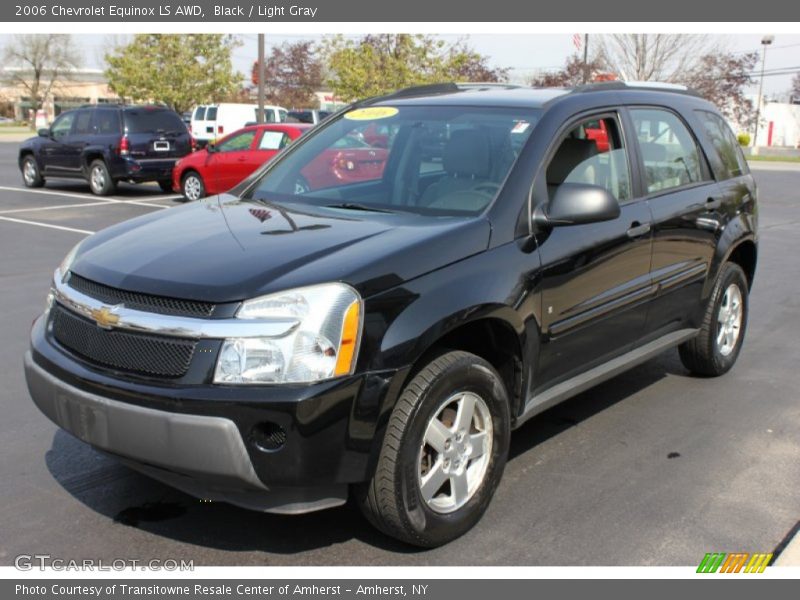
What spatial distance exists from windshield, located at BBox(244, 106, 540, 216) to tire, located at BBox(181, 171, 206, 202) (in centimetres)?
1204

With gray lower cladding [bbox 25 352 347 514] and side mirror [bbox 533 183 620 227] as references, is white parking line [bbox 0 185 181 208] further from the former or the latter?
gray lower cladding [bbox 25 352 347 514]

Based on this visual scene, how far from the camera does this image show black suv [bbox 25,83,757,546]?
3117 millimetres

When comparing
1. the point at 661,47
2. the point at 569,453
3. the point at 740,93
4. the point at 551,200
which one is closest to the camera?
the point at 551,200

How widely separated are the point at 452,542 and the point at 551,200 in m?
1.63

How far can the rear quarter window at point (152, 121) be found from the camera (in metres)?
17.9

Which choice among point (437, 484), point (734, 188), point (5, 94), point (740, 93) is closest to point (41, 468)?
point (437, 484)

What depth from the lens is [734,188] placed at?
588 centimetres

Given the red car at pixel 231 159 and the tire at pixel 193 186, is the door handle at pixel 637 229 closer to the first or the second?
the red car at pixel 231 159

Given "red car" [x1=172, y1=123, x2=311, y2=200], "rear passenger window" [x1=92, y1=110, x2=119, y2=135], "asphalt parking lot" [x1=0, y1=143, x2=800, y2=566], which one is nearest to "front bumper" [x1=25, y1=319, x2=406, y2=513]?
"asphalt parking lot" [x1=0, y1=143, x2=800, y2=566]

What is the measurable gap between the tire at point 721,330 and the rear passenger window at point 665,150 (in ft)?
2.64

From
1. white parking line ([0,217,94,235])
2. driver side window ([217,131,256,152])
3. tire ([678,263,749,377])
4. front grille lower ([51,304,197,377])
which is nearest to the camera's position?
front grille lower ([51,304,197,377])

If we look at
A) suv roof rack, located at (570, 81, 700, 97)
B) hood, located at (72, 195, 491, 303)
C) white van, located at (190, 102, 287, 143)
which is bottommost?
hood, located at (72, 195, 491, 303)
